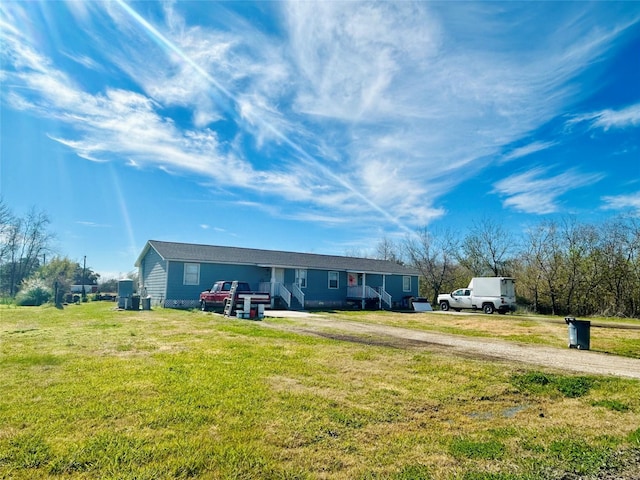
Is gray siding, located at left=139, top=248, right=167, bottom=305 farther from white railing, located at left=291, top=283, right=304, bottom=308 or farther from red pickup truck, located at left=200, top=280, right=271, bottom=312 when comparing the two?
white railing, located at left=291, top=283, right=304, bottom=308

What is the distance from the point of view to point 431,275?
4006 cm

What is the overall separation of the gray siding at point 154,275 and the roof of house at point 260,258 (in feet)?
2.44

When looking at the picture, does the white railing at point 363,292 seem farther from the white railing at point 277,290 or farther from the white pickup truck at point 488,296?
the white railing at point 277,290

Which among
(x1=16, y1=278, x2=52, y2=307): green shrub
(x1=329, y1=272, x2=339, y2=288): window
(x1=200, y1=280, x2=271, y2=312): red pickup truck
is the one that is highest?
(x1=329, y1=272, x2=339, y2=288): window

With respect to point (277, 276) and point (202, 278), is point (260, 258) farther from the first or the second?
point (202, 278)

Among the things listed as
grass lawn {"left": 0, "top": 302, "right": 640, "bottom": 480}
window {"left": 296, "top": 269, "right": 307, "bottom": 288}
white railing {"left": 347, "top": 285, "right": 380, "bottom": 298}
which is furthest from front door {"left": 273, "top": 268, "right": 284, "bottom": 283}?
grass lawn {"left": 0, "top": 302, "right": 640, "bottom": 480}

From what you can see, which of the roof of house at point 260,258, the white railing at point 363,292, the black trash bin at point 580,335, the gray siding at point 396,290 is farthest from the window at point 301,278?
the black trash bin at point 580,335

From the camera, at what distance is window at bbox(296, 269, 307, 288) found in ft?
88.1

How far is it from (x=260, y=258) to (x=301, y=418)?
22.6 meters

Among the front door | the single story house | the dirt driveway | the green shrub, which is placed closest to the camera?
the dirt driveway

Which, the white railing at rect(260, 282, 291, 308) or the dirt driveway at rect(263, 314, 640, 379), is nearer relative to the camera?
the dirt driveway at rect(263, 314, 640, 379)

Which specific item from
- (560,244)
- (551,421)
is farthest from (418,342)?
(560,244)

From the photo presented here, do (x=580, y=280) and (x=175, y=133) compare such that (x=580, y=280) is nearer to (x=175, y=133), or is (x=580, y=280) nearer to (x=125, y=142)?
(x=175, y=133)

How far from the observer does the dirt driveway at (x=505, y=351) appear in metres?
7.61
